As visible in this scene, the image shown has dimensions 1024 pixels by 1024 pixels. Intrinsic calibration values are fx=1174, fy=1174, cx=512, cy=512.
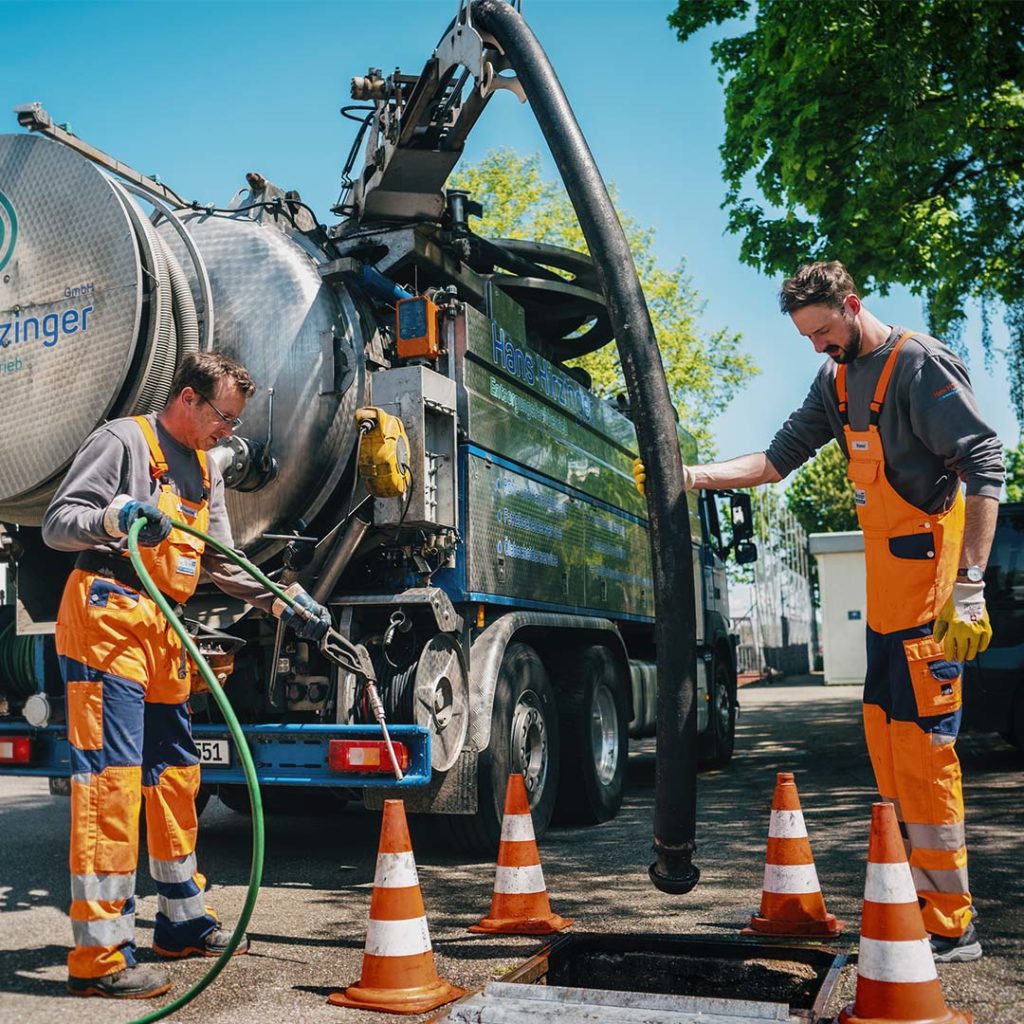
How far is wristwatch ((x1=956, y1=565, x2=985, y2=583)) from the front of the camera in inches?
144

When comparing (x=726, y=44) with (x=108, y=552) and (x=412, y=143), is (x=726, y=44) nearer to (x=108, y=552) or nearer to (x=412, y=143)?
(x=412, y=143)

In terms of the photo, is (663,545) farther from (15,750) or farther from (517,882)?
(15,750)

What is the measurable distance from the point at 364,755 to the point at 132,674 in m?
1.43

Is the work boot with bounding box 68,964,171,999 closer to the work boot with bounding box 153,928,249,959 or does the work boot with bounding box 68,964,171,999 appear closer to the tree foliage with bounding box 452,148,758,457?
the work boot with bounding box 153,928,249,959

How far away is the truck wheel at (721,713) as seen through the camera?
406 inches

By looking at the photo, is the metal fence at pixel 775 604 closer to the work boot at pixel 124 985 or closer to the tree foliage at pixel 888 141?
the tree foliage at pixel 888 141

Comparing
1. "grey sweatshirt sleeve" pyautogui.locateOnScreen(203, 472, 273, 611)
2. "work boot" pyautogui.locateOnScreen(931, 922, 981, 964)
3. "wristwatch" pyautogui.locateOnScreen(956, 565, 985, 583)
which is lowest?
"work boot" pyautogui.locateOnScreen(931, 922, 981, 964)

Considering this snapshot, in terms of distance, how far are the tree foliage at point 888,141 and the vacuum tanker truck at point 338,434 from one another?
548 centimetres

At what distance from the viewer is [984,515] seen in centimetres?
373

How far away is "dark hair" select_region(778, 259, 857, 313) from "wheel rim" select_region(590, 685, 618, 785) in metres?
3.71

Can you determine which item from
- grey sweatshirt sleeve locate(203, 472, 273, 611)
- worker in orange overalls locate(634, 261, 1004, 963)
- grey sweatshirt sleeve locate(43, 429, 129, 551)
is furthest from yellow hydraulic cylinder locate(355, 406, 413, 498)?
worker in orange overalls locate(634, 261, 1004, 963)

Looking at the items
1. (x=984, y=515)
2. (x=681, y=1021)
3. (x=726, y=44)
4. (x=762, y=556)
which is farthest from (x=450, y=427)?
(x=762, y=556)

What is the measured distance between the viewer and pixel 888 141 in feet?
34.4

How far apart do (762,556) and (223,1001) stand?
107ft
